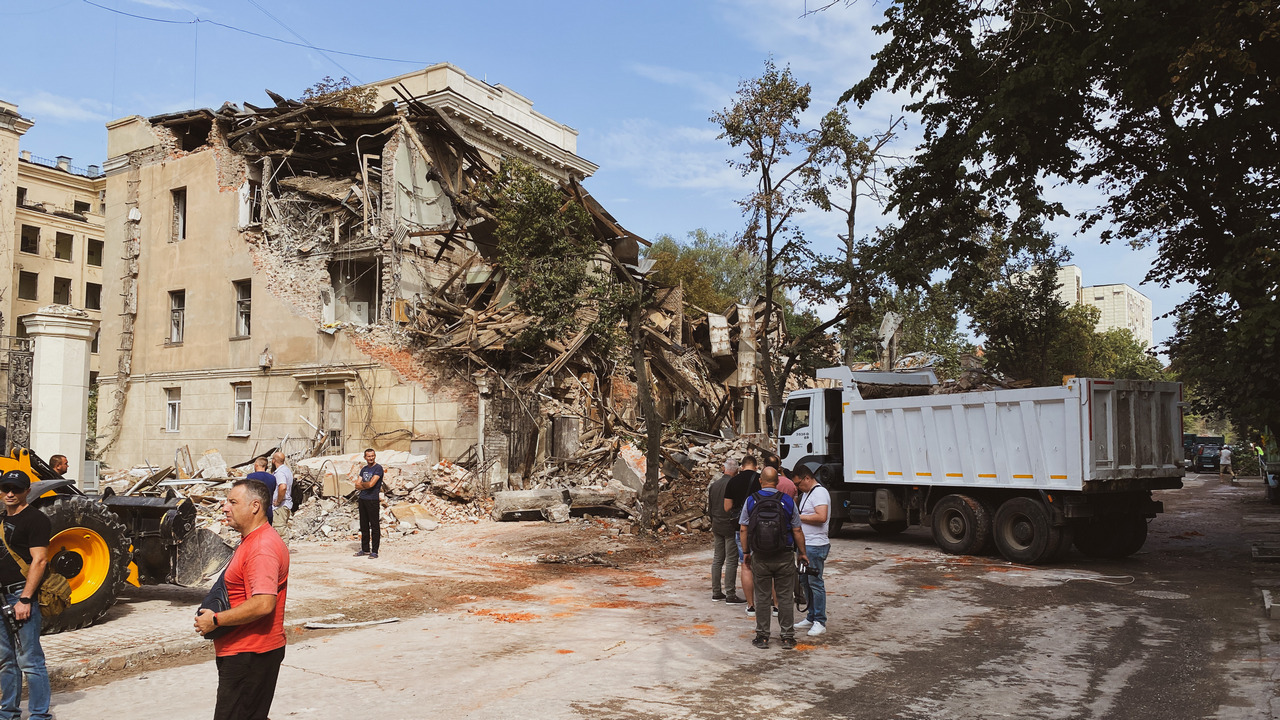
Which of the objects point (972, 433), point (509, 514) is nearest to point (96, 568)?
point (509, 514)

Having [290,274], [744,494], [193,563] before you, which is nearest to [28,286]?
[290,274]

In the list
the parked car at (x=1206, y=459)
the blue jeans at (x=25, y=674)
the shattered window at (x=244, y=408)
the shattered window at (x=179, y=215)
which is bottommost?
the parked car at (x=1206, y=459)

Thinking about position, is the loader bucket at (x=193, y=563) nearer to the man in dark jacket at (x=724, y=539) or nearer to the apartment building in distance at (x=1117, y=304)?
the man in dark jacket at (x=724, y=539)

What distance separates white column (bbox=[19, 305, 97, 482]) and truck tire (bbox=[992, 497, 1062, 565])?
14.6m

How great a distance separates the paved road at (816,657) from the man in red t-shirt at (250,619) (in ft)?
7.06

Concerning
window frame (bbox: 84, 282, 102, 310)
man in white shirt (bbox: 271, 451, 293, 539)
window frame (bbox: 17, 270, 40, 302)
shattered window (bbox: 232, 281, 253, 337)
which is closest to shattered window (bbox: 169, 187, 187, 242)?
shattered window (bbox: 232, 281, 253, 337)

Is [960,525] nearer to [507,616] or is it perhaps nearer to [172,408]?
[507,616]

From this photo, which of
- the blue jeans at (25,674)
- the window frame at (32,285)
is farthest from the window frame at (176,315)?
the window frame at (32,285)

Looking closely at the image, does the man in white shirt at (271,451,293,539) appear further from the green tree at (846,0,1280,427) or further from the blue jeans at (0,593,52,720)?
the green tree at (846,0,1280,427)

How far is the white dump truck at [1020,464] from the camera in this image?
12.5m

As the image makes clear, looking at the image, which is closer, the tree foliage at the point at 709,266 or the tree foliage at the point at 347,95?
the tree foliage at the point at 347,95

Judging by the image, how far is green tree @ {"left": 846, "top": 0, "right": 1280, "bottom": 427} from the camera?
10805 millimetres

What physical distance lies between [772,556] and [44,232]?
59.2m

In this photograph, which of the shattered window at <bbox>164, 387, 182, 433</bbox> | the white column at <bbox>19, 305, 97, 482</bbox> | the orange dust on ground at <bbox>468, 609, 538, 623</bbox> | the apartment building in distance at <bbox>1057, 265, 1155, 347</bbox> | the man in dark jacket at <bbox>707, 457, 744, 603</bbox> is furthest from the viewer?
the apartment building in distance at <bbox>1057, 265, 1155, 347</bbox>
